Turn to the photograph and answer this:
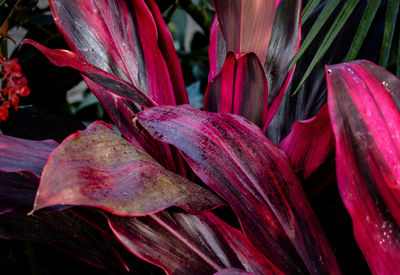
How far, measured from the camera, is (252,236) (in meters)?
0.30

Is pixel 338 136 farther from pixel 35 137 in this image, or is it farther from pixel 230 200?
pixel 35 137

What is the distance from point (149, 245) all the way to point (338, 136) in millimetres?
150

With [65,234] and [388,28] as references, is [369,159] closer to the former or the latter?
[388,28]

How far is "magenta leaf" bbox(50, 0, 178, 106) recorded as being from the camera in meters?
0.39

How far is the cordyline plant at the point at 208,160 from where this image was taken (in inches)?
9.7

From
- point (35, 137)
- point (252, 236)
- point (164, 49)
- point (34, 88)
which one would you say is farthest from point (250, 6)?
point (34, 88)

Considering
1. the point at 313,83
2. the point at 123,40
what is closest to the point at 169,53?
the point at 123,40

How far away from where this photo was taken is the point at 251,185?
0.31 meters

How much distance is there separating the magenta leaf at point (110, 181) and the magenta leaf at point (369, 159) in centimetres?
10

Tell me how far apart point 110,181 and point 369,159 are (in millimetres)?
165

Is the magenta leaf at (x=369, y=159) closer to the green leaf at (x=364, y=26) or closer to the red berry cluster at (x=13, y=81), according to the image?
the green leaf at (x=364, y=26)

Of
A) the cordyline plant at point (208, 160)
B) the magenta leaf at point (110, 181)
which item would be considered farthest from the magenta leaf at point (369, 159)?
the magenta leaf at point (110, 181)

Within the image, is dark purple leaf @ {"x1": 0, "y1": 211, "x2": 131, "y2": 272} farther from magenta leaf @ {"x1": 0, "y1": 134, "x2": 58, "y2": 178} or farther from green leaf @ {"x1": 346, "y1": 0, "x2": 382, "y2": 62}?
green leaf @ {"x1": 346, "y1": 0, "x2": 382, "y2": 62}

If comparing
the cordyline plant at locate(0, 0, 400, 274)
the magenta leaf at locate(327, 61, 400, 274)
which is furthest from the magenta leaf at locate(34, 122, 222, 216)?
the magenta leaf at locate(327, 61, 400, 274)
